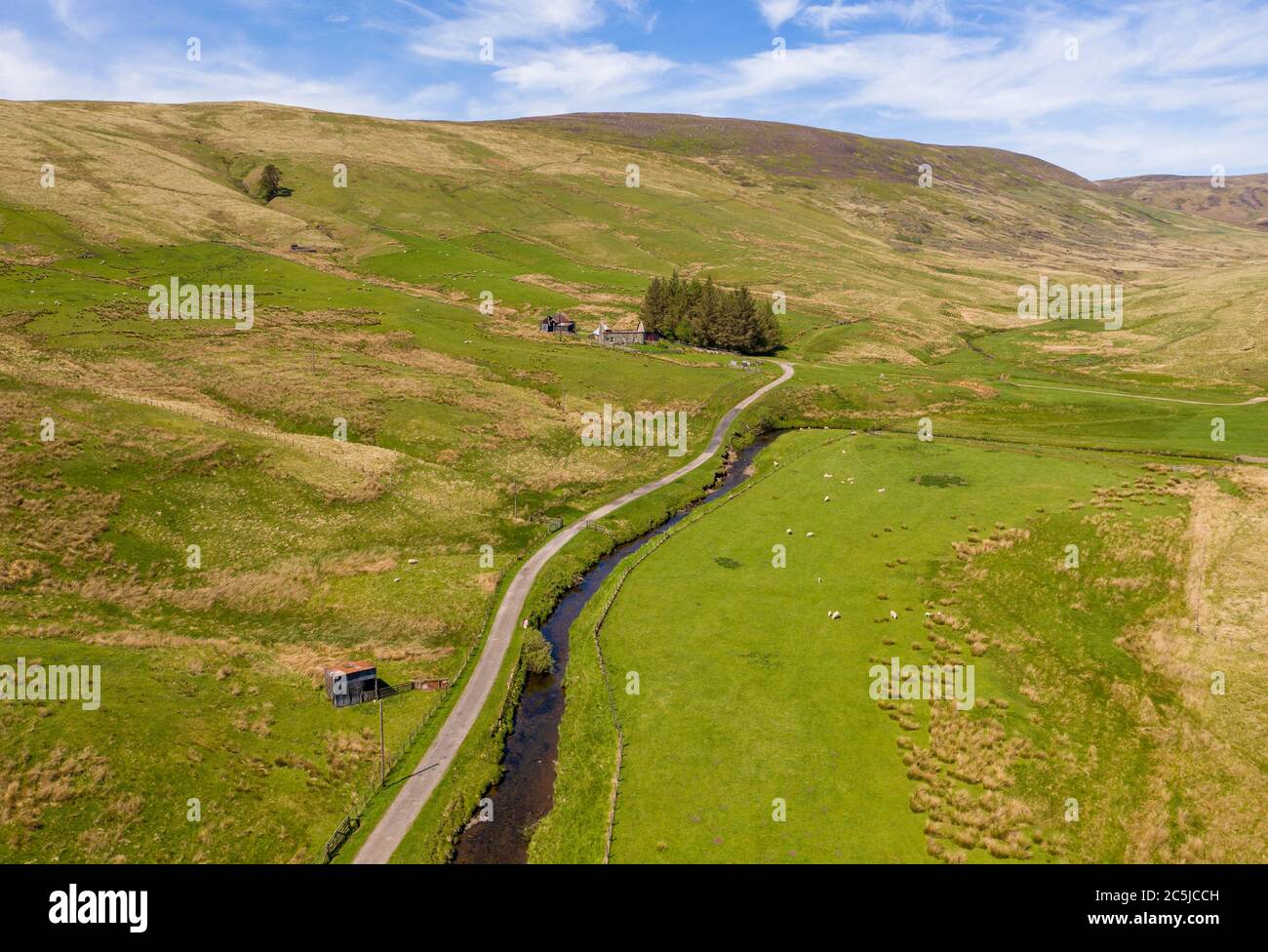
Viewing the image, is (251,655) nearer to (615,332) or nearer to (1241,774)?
(1241,774)

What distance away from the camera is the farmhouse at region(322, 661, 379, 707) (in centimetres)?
4303

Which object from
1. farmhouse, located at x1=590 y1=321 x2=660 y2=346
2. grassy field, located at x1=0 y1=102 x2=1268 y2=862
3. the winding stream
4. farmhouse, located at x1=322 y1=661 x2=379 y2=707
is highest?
farmhouse, located at x1=590 y1=321 x2=660 y2=346

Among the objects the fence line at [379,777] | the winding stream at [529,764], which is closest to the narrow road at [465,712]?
the fence line at [379,777]

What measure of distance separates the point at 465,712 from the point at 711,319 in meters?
108

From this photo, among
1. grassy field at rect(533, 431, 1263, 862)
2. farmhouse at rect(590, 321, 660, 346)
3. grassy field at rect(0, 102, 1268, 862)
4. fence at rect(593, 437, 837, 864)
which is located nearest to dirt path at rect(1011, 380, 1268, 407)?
grassy field at rect(0, 102, 1268, 862)

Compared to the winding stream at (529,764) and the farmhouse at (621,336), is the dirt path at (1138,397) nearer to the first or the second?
the farmhouse at (621,336)

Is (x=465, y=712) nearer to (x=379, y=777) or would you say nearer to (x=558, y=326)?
(x=379, y=777)

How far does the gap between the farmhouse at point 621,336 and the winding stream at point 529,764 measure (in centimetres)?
8427

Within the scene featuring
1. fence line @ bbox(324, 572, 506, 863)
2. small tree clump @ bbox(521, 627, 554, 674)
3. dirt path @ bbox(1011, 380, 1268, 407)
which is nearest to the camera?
fence line @ bbox(324, 572, 506, 863)

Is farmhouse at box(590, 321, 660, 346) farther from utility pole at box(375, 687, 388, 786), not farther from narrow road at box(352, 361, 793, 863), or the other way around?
utility pole at box(375, 687, 388, 786)

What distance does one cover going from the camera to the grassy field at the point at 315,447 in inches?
1382

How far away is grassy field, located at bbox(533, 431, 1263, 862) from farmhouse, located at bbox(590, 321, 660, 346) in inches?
2983

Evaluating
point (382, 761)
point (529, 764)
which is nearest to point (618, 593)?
point (529, 764)

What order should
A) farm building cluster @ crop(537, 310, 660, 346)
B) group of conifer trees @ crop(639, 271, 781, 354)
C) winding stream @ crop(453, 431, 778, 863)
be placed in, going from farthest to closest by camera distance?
farm building cluster @ crop(537, 310, 660, 346)
group of conifer trees @ crop(639, 271, 781, 354)
winding stream @ crop(453, 431, 778, 863)
